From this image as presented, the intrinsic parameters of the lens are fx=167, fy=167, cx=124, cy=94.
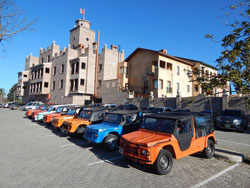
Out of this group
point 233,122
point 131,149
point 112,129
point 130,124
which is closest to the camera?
point 131,149

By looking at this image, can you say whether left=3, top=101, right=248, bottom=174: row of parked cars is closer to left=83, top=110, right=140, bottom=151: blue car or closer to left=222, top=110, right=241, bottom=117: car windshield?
left=83, top=110, right=140, bottom=151: blue car

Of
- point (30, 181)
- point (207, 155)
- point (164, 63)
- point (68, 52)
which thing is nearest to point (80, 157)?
point (30, 181)

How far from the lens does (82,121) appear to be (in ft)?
31.4

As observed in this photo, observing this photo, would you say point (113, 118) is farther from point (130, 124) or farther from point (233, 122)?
point (233, 122)

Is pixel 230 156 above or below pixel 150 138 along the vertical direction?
below

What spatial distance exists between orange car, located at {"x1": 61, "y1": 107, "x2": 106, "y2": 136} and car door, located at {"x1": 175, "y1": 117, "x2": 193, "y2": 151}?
5563mm

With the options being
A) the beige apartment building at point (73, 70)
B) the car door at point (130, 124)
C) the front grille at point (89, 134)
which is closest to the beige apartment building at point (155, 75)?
the beige apartment building at point (73, 70)

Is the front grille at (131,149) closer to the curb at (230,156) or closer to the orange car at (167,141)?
the orange car at (167,141)

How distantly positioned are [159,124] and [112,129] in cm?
256

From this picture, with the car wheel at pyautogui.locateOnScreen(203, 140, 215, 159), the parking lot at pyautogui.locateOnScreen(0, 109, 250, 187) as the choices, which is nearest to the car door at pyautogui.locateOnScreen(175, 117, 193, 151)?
the parking lot at pyautogui.locateOnScreen(0, 109, 250, 187)

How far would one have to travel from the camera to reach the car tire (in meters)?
7.20

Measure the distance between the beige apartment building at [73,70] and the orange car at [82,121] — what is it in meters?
23.7

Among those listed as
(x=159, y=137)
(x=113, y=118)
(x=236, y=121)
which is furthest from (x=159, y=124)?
(x=236, y=121)

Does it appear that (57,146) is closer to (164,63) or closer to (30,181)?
(30,181)
